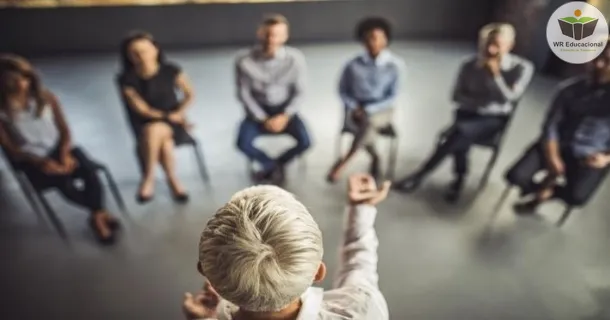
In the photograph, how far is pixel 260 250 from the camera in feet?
2.92

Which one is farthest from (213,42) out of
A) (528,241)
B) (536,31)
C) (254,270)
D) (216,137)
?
(254,270)

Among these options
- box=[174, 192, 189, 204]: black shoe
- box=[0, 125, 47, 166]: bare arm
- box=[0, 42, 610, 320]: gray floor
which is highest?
box=[0, 125, 47, 166]: bare arm

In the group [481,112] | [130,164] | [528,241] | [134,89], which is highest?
[134,89]

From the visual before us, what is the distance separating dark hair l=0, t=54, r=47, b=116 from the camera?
7.41 ft

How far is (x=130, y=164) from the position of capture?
119 inches

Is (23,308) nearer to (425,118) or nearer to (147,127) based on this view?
(147,127)

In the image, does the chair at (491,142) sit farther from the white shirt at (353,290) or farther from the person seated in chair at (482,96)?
the white shirt at (353,290)

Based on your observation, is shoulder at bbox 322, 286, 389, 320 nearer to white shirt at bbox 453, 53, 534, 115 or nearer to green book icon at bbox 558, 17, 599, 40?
green book icon at bbox 558, 17, 599, 40

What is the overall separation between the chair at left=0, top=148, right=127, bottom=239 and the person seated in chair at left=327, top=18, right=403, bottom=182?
1074 millimetres

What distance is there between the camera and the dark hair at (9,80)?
2.26 metres

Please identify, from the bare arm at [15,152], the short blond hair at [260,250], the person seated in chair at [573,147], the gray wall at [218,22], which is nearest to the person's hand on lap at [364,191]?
the short blond hair at [260,250]

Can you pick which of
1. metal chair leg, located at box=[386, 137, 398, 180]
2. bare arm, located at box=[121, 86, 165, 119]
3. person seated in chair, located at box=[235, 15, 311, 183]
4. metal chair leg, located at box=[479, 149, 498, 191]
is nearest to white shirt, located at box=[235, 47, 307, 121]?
→ person seated in chair, located at box=[235, 15, 311, 183]

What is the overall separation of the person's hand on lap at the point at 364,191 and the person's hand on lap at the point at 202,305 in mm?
387

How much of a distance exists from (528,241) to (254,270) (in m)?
1.90
